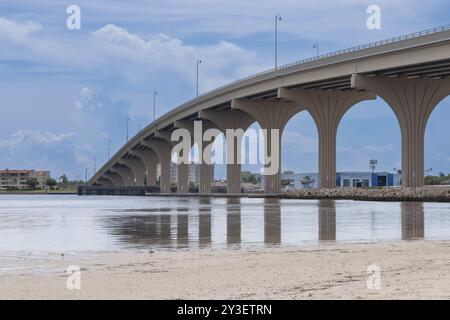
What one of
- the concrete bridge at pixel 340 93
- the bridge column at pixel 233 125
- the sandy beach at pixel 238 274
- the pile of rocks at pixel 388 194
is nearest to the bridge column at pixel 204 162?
the concrete bridge at pixel 340 93

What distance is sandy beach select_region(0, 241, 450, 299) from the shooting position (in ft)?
34.8

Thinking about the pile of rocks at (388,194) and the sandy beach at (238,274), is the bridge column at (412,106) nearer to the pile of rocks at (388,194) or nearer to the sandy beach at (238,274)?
the pile of rocks at (388,194)

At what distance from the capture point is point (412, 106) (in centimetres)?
7694

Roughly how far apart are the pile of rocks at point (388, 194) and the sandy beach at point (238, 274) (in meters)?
49.2

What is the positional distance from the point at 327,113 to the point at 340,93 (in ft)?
9.93

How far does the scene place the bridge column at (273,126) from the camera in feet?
354

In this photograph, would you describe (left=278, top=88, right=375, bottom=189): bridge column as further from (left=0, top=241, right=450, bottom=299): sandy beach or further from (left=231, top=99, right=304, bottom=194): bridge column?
(left=0, top=241, right=450, bottom=299): sandy beach
